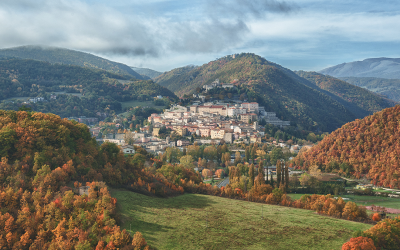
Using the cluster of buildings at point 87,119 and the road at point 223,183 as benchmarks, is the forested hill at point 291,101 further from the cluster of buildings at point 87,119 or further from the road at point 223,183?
the road at point 223,183

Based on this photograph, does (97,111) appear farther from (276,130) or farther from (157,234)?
(157,234)

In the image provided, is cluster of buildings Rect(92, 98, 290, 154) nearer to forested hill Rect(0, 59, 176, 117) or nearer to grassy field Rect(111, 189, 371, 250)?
forested hill Rect(0, 59, 176, 117)

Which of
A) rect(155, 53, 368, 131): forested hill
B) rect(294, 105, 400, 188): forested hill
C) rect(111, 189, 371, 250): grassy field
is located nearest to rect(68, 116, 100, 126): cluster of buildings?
rect(155, 53, 368, 131): forested hill

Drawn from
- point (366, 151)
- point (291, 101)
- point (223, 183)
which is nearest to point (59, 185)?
point (223, 183)

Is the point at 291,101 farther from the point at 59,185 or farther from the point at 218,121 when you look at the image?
the point at 59,185

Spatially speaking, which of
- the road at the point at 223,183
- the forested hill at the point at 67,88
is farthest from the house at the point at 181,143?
the forested hill at the point at 67,88

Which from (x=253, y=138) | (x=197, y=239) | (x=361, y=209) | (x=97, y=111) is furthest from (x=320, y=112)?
(x=197, y=239)
